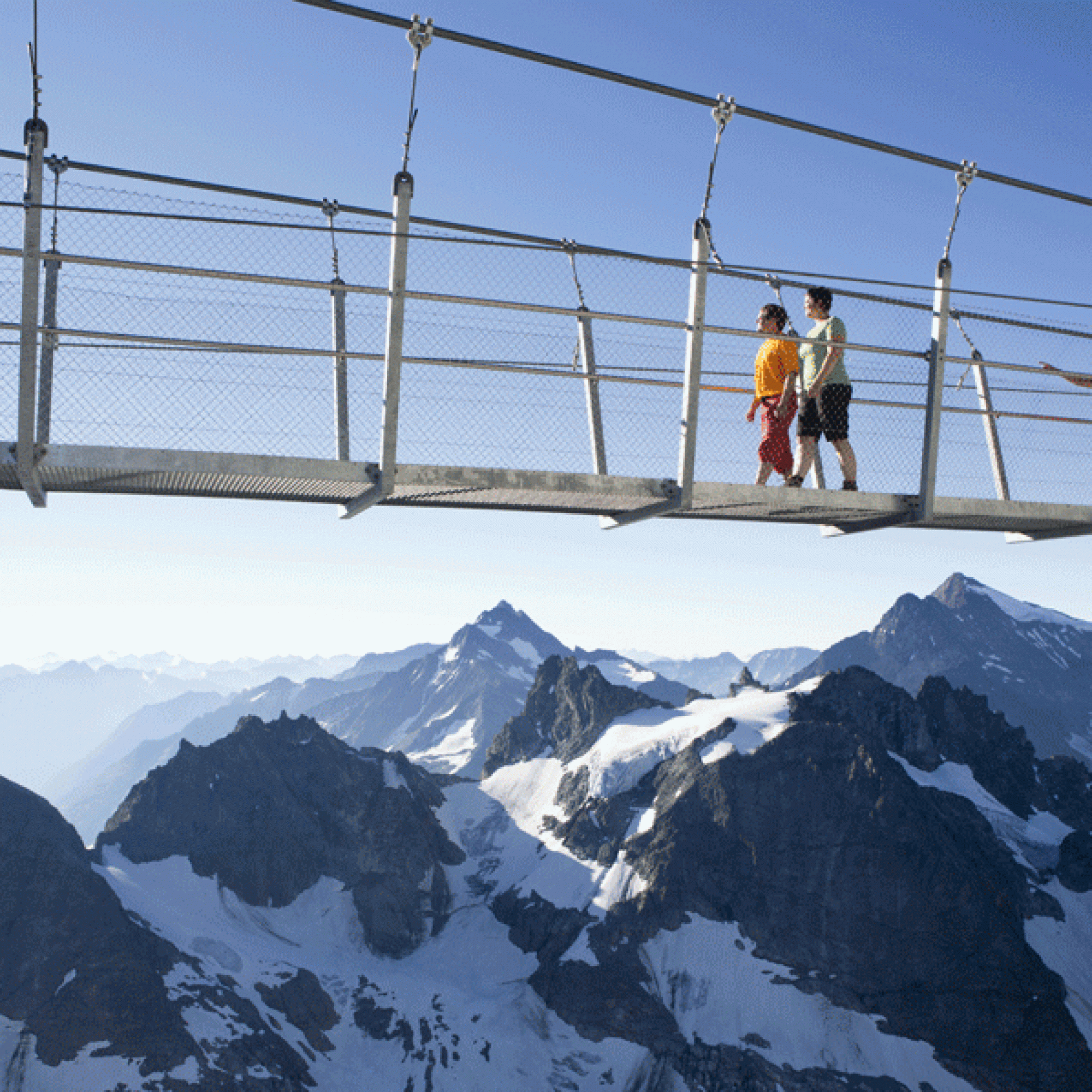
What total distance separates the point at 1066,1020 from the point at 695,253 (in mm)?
148304

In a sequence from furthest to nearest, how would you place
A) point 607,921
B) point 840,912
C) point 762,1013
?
point 607,921
point 840,912
point 762,1013

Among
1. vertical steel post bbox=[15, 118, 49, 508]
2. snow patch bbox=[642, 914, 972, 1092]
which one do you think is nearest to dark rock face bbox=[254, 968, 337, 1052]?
snow patch bbox=[642, 914, 972, 1092]

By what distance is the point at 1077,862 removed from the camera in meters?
151

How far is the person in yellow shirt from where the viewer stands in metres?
11.2

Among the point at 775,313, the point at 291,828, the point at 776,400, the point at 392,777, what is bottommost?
the point at 291,828

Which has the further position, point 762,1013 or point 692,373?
point 762,1013

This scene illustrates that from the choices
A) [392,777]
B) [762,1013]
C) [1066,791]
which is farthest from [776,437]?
[1066,791]

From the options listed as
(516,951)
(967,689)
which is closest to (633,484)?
(516,951)

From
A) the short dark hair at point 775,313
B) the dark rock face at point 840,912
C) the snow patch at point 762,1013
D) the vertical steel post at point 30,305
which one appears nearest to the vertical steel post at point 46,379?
Result: the vertical steel post at point 30,305

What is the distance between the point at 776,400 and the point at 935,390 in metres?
1.89

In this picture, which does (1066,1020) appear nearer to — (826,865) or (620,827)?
(826,865)

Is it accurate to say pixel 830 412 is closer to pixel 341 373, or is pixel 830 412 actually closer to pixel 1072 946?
pixel 341 373

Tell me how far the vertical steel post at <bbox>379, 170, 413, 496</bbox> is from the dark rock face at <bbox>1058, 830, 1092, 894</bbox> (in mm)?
170613

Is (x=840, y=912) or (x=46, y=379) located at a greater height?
(x=46, y=379)
